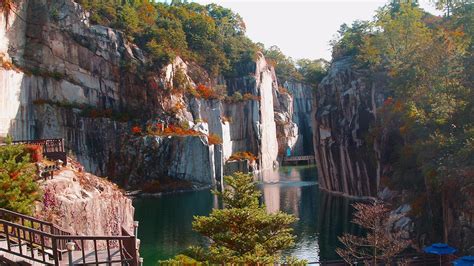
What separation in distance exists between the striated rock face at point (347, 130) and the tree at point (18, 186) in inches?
1276

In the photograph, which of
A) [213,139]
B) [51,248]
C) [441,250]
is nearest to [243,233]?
[51,248]

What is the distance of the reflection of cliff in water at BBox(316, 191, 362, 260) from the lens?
2842cm

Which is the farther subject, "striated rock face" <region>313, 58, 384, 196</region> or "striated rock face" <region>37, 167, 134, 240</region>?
"striated rock face" <region>313, 58, 384, 196</region>

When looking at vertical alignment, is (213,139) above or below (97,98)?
below

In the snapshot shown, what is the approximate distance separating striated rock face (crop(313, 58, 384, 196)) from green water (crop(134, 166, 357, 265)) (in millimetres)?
2198

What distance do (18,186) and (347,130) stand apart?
3861 cm

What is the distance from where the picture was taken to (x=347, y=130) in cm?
4831

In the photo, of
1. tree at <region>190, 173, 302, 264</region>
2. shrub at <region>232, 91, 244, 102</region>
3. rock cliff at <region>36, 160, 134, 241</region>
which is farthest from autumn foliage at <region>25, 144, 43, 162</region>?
shrub at <region>232, 91, 244, 102</region>

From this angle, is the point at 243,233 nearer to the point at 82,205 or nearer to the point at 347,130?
the point at 82,205

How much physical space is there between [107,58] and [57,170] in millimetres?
44472

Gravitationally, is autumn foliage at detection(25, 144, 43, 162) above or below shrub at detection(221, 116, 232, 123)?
below

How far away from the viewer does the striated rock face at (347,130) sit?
4522 cm

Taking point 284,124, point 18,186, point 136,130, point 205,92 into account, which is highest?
point 205,92

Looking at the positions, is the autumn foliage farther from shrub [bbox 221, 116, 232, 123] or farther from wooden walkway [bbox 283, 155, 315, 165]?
wooden walkway [bbox 283, 155, 315, 165]
